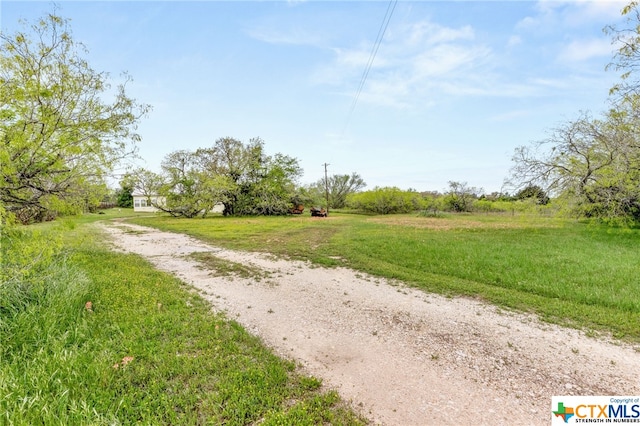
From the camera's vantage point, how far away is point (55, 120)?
5246mm

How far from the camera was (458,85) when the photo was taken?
1200cm

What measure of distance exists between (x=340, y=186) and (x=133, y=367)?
132ft

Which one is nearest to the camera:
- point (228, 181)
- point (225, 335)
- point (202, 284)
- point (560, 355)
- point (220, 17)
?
point (560, 355)

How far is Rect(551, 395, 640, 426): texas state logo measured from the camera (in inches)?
90.0

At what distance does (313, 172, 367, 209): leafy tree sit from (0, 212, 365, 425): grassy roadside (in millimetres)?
36499

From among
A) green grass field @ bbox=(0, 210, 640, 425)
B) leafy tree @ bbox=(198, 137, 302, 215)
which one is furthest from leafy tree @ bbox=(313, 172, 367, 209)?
green grass field @ bbox=(0, 210, 640, 425)

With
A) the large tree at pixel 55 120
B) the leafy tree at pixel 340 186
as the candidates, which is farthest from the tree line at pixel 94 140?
the leafy tree at pixel 340 186

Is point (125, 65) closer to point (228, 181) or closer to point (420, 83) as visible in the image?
point (420, 83)

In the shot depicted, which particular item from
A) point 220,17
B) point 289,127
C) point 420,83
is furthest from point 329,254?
point 289,127

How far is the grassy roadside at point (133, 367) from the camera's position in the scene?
2164mm

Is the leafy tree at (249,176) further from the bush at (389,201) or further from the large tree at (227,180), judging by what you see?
the bush at (389,201)

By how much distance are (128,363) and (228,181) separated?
85.9 ft

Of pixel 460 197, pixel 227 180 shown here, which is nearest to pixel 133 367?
pixel 227 180

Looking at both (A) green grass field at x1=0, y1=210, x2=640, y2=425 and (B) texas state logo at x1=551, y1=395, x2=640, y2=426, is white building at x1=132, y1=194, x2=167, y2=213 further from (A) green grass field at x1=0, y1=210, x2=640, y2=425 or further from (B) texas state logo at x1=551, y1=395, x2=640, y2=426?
(B) texas state logo at x1=551, y1=395, x2=640, y2=426
